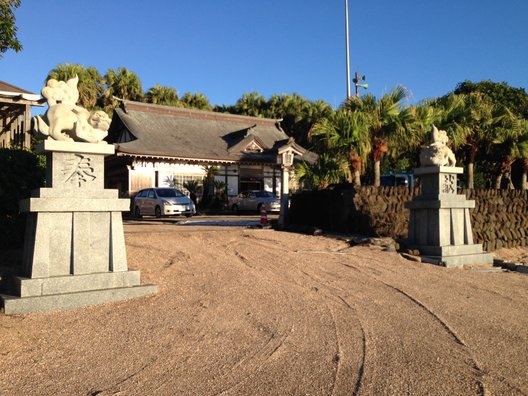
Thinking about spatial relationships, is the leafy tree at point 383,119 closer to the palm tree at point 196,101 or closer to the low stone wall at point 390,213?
the low stone wall at point 390,213

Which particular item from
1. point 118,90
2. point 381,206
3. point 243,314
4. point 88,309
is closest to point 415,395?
point 243,314

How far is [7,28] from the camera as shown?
9.31 meters

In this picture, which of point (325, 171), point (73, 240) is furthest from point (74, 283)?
point (325, 171)

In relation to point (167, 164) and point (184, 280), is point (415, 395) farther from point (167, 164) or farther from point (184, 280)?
point (167, 164)

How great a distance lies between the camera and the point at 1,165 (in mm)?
7812

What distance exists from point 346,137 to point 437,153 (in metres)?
3.83

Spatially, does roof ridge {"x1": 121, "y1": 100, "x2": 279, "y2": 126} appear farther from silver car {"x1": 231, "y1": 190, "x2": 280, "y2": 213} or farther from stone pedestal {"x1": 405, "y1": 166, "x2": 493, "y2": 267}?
stone pedestal {"x1": 405, "y1": 166, "x2": 493, "y2": 267}

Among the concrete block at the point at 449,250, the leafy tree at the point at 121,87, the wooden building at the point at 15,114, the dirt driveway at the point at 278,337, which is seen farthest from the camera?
the leafy tree at the point at 121,87

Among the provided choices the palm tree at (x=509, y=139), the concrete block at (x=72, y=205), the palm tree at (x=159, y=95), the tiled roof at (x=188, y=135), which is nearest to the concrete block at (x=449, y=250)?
the concrete block at (x=72, y=205)

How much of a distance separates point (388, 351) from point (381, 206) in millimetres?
10162

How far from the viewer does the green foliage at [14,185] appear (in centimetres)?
789

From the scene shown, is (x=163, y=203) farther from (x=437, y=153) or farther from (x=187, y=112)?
(x=437, y=153)

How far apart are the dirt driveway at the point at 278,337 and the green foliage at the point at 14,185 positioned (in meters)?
2.04

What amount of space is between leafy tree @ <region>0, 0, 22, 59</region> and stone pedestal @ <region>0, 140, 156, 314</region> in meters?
4.08
